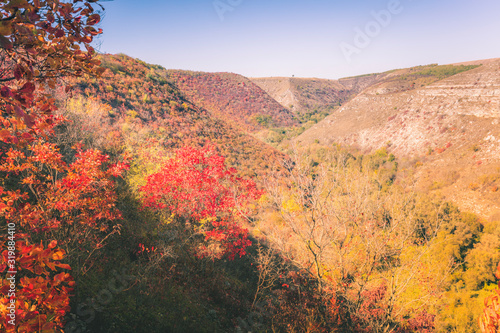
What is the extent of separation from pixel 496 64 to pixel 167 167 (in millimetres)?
66884

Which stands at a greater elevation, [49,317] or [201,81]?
[201,81]

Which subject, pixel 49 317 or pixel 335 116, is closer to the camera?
pixel 49 317

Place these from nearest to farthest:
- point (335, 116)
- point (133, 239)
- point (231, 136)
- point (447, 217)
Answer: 1. point (133, 239)
2. point (447, 217)
3. point (231, 136)
4. point (335, 116)

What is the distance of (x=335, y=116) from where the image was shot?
66.2m

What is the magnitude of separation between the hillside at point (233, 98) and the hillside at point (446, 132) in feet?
55.3

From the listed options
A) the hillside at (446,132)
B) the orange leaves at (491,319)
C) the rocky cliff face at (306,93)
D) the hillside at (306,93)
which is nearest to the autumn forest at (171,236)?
the orange leaves at (491,319)

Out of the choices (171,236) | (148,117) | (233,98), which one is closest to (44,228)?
(171,236)

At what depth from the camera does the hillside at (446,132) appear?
26453 millimetres

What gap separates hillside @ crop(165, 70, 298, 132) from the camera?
65.8m

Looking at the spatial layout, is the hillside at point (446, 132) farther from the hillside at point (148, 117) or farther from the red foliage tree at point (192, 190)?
the red foliage tree at point (192, 190)

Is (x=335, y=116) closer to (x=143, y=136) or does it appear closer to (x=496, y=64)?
(x=496, y=64)

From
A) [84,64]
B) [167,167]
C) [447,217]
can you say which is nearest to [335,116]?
Result: [447,217]

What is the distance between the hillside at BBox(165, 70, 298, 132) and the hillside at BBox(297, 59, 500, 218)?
55.3 feet

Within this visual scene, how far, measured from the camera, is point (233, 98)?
73.6 meters
